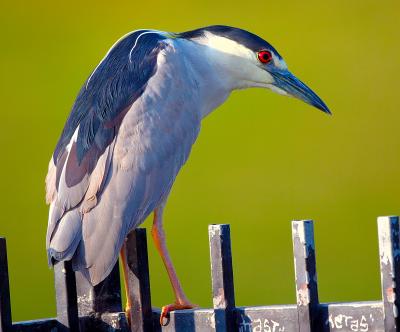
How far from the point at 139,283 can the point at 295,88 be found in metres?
1.11

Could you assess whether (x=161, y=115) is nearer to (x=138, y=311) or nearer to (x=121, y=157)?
(x=121, y=157)

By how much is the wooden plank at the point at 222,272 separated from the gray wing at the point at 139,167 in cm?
36

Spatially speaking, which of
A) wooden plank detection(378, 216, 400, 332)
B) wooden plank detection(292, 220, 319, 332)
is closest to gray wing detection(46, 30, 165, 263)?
wooden plank detection(292, 220, 319, 332)

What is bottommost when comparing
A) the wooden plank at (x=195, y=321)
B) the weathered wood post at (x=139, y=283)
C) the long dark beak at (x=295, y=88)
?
the wooden plank at (x=195, y=321)

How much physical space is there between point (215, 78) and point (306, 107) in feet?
11.8

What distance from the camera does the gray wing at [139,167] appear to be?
7.82 feet

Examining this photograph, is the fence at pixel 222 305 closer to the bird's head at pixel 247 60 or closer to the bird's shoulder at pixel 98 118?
the bird's shoulder at pixel 98 118

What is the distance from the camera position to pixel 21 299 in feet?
17.7

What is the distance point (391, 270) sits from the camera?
69.5 inches

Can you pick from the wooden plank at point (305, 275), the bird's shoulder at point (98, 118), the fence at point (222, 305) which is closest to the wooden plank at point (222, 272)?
the fence at point (222, 305)

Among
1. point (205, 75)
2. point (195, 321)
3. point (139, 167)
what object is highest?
point (205, 75)

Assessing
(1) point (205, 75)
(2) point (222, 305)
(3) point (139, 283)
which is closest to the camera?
(2) point (222, 305)

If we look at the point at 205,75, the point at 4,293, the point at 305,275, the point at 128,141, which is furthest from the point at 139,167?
the point at 305,275

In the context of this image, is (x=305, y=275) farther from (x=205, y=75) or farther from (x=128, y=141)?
(x=205, y=75)
